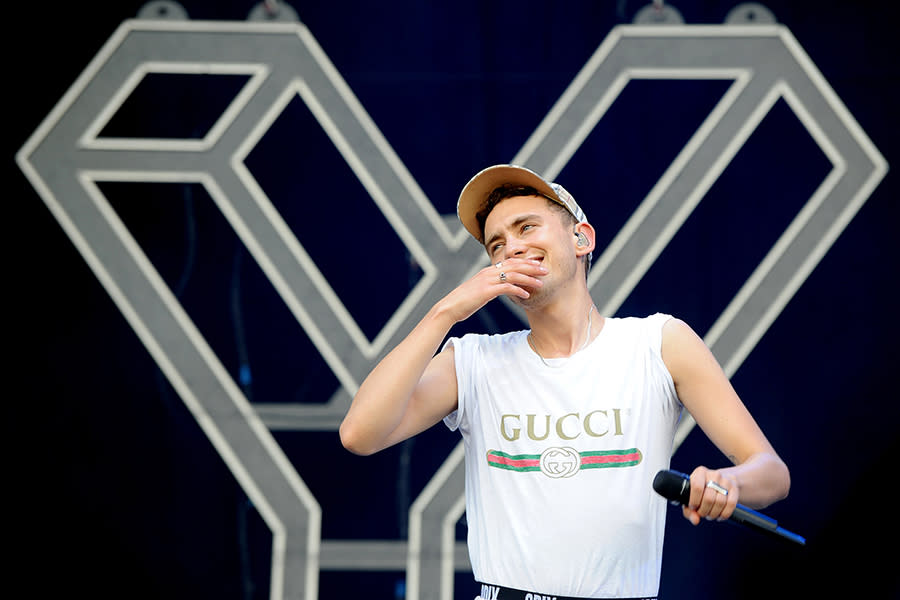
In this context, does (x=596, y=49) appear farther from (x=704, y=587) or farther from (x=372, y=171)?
(x=704, y=587)

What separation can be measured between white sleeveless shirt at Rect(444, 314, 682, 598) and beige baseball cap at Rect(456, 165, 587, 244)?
0.28 meters

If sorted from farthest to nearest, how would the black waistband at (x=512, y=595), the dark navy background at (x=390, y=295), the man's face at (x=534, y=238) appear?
the dark navy background at (x=390, y=295), the man's face at (x=534, y=238), the black waistband at (x=512, y=595)

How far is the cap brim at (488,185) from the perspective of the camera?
1862 mm

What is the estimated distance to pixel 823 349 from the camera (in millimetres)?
2744

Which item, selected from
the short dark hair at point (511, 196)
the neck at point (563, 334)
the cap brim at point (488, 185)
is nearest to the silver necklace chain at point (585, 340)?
the neck at point (563, 334)

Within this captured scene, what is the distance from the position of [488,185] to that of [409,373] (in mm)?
479

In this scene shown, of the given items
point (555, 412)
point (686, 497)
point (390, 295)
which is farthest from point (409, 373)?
point (390, 295)

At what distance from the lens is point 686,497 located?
4.54ft

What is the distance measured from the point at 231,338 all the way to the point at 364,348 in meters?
0.43

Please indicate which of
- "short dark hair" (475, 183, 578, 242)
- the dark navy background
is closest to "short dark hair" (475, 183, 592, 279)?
"short dark hair" (475, 183, 578, 242)

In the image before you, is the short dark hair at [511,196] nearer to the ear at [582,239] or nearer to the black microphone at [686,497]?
the ear at [582,239]

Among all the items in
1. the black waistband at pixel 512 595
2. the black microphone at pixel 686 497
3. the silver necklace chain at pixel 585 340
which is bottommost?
the black waistband at pixel 512 595

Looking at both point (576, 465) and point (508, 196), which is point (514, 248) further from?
point (576, 465)

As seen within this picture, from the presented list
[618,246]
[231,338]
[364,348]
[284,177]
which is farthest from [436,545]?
[284,177]
